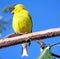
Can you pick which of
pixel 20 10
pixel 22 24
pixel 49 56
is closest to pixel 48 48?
pixel 49 56

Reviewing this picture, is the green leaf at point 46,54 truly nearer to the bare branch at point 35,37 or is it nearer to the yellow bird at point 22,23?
the bare branch at point 35,37

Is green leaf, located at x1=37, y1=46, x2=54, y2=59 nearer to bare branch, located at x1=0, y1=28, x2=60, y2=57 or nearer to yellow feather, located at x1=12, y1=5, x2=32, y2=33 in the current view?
bare branch, located at x1=0, y1=28, x2=60, y2=57

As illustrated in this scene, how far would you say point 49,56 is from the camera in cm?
22

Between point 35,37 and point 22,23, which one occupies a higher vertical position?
point 35,37

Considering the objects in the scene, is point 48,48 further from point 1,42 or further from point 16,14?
point 16,14

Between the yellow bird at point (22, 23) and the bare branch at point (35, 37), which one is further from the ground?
the bare branch at point (35, 37)

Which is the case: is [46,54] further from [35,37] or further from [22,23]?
[22,23]

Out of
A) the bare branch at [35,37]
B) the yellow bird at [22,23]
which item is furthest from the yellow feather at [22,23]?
the bare branch at [35,37]

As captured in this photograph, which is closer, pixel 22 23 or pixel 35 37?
pixel 35 37

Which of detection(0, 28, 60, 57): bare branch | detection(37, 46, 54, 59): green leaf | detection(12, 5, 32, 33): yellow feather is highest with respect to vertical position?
detection(0, 28, 60, 57): bare branch

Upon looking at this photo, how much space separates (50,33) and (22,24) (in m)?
0.50

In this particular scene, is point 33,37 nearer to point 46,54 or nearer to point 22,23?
point 46,54

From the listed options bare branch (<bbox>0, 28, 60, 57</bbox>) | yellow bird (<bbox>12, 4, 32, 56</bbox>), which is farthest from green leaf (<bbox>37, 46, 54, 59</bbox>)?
yellow bird (<bbox>12, 4, 32, 56</bbox>)

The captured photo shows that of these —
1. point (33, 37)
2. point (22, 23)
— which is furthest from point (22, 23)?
point (33, 37)
